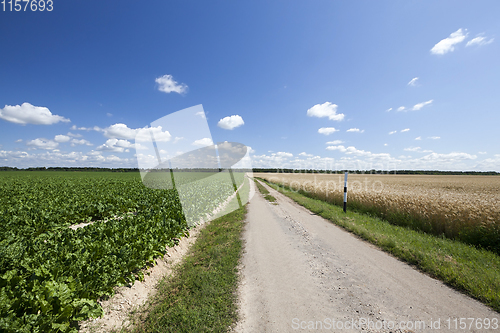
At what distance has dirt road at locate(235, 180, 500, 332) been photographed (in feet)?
10.9

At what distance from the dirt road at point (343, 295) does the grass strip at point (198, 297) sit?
33cm

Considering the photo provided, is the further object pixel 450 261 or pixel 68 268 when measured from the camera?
pixel 450 261

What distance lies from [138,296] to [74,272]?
4.91 ft

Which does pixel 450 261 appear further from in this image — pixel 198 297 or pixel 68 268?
pixel 68 268

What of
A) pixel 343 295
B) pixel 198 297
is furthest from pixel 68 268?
pixel 343 295

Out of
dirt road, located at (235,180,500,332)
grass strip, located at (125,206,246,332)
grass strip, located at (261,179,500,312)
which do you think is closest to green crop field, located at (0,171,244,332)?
grass strip, located at (125,206,246,332)

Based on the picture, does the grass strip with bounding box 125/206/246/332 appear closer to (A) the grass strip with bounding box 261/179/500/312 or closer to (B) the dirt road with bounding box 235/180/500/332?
(B) the dirt road with bounding box 235/180/500/332

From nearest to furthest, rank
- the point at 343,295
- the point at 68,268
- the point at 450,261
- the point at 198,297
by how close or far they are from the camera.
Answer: the point at 68,268 < the point at 343,295 < the point at 198,297 < the point at 450,261

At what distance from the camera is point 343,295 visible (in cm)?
408

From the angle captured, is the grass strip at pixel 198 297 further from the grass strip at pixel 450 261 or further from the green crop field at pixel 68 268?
the grass strip at pixel 450 261

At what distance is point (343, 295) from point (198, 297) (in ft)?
10.1

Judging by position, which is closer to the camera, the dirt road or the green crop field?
the green crop field

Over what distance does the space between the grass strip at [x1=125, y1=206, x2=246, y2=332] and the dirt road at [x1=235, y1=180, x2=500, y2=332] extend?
1.09ft

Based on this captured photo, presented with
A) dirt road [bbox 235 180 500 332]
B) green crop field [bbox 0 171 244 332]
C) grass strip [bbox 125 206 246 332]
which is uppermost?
green crop field [bbox 0 171 244 332]
